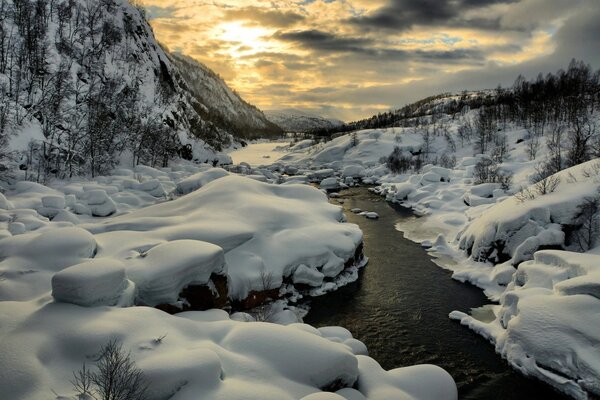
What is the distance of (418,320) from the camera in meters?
15.8

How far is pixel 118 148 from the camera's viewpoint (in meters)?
42.5

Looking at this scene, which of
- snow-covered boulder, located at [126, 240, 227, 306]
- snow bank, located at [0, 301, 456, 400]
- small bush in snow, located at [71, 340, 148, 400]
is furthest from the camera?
snow-covered boulder, located at [126, 240, 227, 306]

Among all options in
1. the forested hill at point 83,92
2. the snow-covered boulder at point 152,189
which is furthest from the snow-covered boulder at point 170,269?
the forested hill at point 83,92

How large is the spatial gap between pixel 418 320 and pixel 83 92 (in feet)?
154

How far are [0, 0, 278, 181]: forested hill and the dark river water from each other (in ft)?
89.5

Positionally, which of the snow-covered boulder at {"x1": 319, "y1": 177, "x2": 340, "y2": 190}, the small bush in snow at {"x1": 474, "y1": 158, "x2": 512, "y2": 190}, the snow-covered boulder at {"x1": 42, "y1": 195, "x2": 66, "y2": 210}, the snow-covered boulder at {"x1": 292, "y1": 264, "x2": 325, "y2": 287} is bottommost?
the snow-covered boulder at {"x1": 292, "y1": 264, "x2": 325, "y2": 287}

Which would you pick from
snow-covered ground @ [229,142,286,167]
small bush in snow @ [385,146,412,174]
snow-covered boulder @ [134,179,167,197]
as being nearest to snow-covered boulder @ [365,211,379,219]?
snow-covered boulder @ [134,179,167,197]

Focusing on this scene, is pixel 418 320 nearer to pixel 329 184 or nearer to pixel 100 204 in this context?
pixel 100 204

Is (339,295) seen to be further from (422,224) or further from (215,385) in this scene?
(422,224)

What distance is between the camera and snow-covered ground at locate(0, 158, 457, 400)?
7.61 metres

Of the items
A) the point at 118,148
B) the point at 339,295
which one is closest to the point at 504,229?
the point at 339,295

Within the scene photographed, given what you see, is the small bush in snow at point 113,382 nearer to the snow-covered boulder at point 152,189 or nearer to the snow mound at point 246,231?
the snow mound at point 246,231

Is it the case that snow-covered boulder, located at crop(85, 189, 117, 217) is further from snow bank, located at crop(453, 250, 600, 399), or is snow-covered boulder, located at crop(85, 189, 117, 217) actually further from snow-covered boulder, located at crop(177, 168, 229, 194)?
snow bank, located at crop(453, 250, 600, 399)

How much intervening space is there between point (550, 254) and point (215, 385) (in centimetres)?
1540
